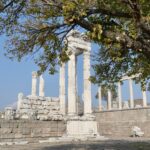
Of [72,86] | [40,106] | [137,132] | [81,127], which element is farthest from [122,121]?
[40,106]

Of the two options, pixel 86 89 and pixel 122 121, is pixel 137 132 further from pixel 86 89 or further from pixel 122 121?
pixel 86 89

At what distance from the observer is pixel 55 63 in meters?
9.98

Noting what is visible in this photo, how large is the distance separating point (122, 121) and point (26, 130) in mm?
16727

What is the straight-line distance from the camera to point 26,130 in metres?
19.8

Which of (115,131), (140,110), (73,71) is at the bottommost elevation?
(115,131)

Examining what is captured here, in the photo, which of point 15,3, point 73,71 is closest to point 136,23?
point 15,3

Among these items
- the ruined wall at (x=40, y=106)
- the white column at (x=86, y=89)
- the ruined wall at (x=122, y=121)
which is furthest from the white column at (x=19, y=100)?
the ruined wall at (x=122, y=121)

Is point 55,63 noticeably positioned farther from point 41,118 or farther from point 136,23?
point 41,118

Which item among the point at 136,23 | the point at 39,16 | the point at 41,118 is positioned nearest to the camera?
the point at 136,23

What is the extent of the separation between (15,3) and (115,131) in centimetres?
2777

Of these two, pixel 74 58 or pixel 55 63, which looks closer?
pixel 55 63

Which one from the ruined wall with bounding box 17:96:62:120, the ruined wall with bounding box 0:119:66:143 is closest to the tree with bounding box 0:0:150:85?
the ruined wall with bounding box 0:119:66:143

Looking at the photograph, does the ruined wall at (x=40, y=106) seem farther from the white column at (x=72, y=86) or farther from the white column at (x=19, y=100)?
the white column at (x=72, y=86)

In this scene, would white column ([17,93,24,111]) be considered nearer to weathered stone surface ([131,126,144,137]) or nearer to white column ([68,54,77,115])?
white column ([68,54,77,115])
